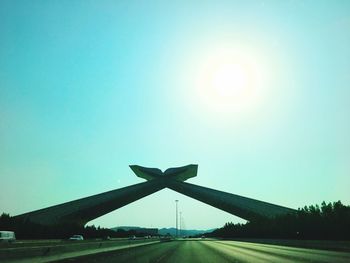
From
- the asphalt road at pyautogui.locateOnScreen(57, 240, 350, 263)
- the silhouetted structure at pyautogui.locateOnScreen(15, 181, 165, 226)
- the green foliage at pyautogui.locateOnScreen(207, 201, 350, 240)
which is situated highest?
the silhouetted structure at pyautogui.locateOnScreen(15, 181, 165, 226)

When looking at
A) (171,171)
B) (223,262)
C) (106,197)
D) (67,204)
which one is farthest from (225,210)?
(223,262)

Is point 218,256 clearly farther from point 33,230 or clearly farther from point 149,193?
point 149,193

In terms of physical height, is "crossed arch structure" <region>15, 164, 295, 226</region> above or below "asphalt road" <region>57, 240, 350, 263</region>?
above

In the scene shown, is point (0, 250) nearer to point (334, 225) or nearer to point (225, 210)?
point (334, 225)

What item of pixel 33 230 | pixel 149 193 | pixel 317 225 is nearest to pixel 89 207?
pixel 149 193

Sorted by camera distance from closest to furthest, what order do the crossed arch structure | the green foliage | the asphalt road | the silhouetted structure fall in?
1. the asphalt road
2. the green foliage
3. the silhouetted structure
4. the crossed arch structure

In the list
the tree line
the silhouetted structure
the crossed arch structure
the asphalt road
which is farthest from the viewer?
the crossed arch structure

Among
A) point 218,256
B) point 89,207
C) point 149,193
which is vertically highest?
point 149,193

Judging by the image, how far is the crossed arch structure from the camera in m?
117

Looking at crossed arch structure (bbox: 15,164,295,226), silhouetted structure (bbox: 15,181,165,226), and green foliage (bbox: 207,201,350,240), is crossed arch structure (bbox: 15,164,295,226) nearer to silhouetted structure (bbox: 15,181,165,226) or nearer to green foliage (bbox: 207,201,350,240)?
silhouetted structure (bbox: 15,181,165,226)

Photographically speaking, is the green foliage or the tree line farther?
the tree line

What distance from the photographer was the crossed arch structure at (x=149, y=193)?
384 feet

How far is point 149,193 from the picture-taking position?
14225 cm

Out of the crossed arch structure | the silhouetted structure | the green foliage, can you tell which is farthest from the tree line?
the green foliage
